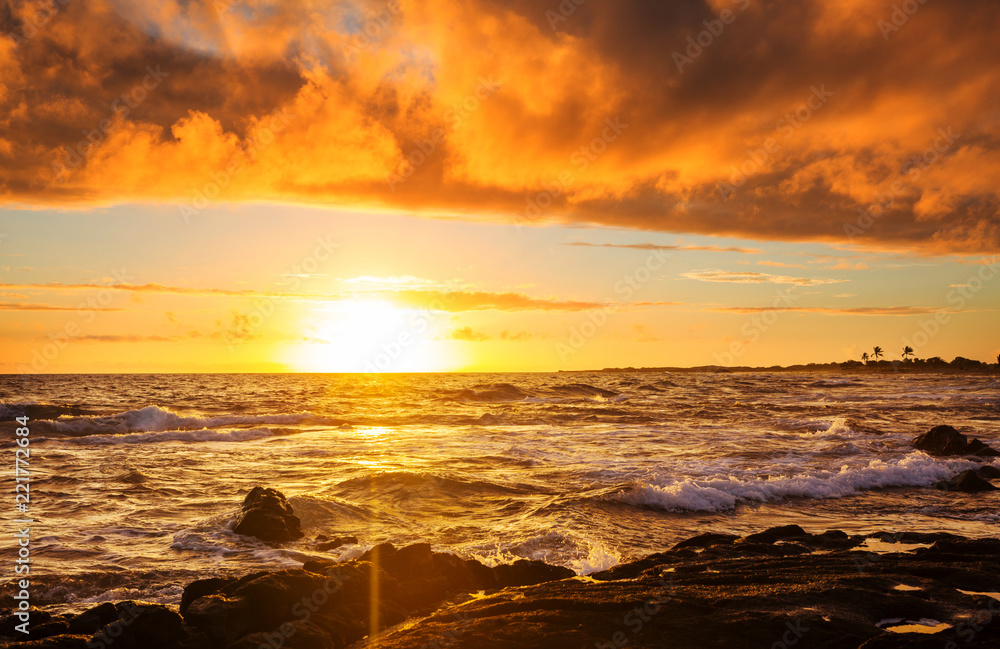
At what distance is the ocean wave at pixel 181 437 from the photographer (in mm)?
31312

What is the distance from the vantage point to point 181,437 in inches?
1316

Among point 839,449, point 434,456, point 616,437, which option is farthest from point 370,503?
point 839,449

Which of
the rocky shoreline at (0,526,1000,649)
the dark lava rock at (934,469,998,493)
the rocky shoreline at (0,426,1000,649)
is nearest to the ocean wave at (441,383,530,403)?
the dark lava rock at (934,469,998,493)

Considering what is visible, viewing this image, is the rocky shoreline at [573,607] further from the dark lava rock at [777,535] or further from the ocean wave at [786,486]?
the ocean wave at [786,486]

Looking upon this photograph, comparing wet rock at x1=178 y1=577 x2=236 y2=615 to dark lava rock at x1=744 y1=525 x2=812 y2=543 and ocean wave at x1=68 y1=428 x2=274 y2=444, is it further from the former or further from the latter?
ocean wave at x1=68 y1=428 x2=274 y2=444

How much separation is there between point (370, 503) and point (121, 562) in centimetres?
631

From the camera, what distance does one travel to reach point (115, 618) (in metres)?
7.30

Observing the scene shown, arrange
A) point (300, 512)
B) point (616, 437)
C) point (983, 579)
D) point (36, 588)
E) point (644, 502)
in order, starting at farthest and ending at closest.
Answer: point (616, 437) < point (644, 502) < point (300, 512) < point (36, 588) < point (983, 579)

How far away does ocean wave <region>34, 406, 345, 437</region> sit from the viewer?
37.0 meters

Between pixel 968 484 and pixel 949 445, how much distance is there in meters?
9.25

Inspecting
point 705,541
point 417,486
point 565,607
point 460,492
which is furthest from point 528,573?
point 417,486

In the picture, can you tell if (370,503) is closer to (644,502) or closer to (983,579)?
(644,502)

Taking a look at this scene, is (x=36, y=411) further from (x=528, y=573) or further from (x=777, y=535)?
(x=777, y=535)

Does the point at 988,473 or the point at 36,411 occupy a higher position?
the point at 36,411
